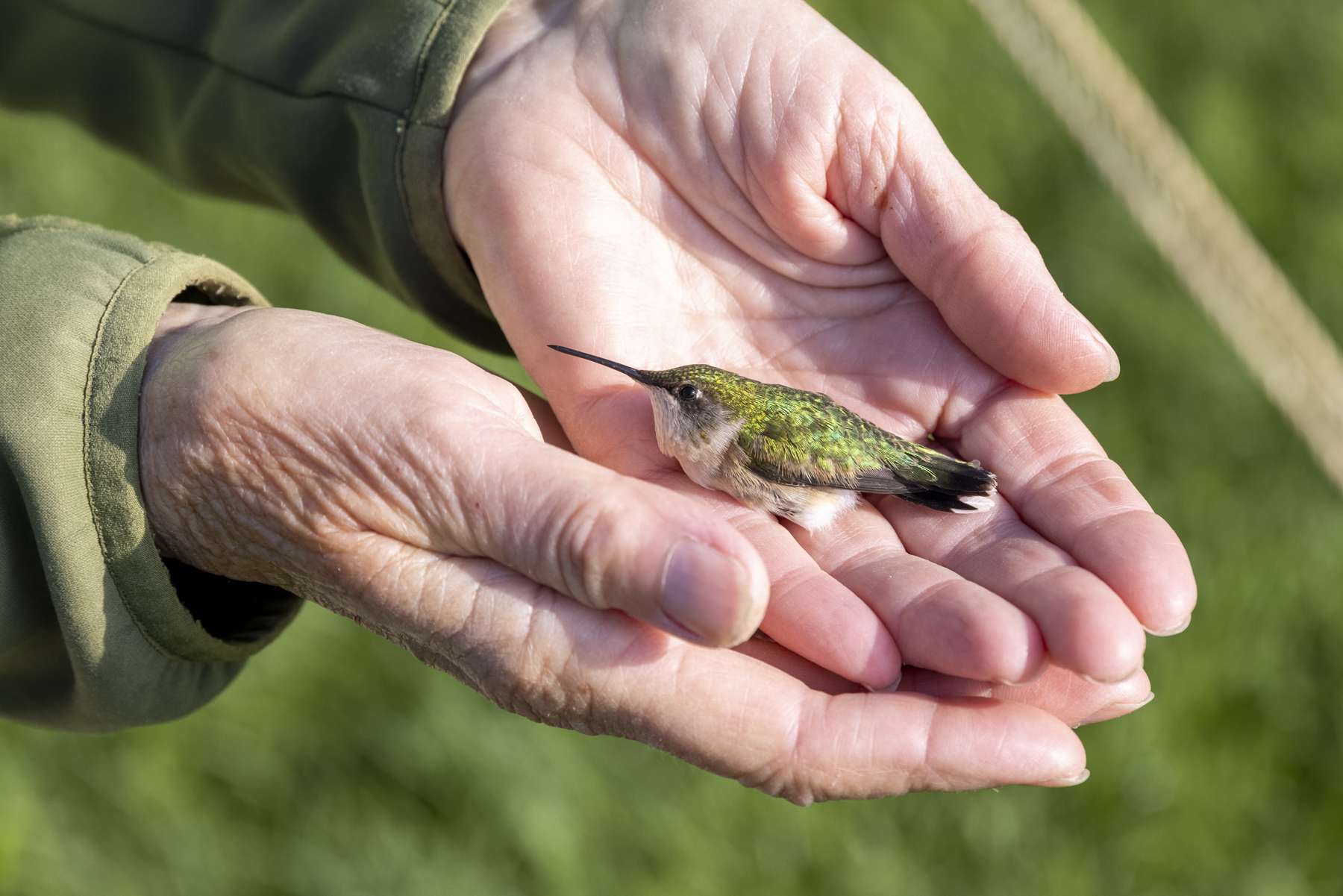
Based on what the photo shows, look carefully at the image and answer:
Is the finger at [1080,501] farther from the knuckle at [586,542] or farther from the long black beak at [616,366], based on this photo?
the knuckle at [586,542]

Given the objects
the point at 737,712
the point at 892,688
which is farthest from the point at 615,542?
the point at 892,688

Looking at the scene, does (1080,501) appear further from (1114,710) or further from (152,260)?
(152,260)

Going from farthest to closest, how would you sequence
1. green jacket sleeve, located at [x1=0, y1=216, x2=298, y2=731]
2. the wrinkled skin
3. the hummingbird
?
1. the hummingbird
2. green jacket sleeve, located at [x1=0, y1=216, x2=298, y2=731]
3. the wrinkled skin

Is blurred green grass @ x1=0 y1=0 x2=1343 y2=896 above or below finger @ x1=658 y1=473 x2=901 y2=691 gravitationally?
below

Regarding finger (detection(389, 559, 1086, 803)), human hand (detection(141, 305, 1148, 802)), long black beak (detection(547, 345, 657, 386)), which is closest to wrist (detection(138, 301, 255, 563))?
human hand (detection(141, 305, 1148, 802))

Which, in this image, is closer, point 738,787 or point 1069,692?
point 1069,692

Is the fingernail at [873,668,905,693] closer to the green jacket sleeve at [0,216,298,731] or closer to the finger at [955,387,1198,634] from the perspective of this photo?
the finger at [955,387,1198,634]
